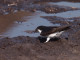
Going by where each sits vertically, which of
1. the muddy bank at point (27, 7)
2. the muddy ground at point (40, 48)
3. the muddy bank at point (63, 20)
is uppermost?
the muddy ground at point (40, 48)

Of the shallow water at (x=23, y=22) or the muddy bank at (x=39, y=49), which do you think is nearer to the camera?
the muddy bank at (x=39, y=49)

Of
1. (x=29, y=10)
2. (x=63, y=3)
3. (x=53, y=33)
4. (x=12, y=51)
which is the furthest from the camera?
(x=63, y=3)

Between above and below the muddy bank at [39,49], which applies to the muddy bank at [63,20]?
below

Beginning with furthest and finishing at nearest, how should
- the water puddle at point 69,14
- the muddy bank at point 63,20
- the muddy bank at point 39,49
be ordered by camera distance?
the water puddle at point 69,14 → the muddy bank at point 63,20 → the muddy bank at point 39,49

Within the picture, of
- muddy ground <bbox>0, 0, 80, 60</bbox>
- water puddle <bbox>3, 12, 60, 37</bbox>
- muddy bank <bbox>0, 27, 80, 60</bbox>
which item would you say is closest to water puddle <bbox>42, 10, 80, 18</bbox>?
water puddle <bbox>3, 12, 60, 37</bbox>

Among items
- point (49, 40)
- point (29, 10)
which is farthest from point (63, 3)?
point (49, 40)

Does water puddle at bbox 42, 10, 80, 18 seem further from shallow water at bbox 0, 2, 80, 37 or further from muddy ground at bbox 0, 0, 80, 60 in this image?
muddy ground at bbox 0, 0, 80, 60

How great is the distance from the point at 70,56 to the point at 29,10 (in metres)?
7.98

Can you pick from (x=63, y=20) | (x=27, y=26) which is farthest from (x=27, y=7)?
(x=27, y=26)

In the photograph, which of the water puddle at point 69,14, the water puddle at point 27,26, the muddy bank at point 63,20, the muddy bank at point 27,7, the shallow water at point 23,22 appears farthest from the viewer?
the muddy bank at point 27,7

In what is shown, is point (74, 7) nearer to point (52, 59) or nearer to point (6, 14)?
point (6, 14)

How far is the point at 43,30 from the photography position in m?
8.77

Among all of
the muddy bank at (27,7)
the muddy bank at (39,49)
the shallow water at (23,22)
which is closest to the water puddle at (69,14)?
the shallow water at (23,22)

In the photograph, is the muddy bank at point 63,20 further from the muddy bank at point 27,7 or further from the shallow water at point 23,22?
the muddy bank at point 27,7
